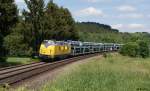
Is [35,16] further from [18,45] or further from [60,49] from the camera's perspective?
[60,49]

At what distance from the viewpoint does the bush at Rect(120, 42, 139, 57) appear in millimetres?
85925

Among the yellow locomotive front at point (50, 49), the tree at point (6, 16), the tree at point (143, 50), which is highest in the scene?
the tree at point (6, 16)

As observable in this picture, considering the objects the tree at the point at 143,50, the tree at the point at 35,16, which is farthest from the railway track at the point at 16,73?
the tree at the point at 143,50

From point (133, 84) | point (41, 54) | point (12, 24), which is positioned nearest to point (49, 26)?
point (41, 54)

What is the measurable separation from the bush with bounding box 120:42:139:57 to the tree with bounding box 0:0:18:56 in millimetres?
44725

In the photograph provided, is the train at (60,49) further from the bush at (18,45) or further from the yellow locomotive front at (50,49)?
the bush at (18,45)

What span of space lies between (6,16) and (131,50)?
4712 cm

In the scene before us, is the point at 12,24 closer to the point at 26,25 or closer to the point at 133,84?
the point at 26,25

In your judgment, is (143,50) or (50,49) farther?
(143,50)

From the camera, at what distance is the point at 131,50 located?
87.1 metres

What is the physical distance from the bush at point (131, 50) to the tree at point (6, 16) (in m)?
44.7

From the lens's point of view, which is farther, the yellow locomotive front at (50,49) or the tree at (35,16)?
the tree at (35,16)

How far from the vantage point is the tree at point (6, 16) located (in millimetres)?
43438

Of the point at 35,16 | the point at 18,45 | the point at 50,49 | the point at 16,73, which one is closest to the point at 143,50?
the point at 35,16
